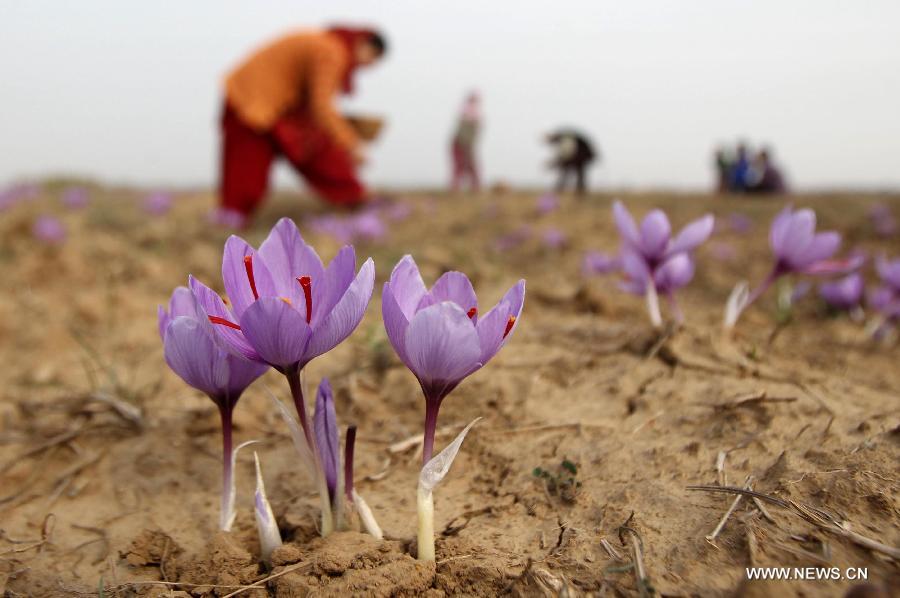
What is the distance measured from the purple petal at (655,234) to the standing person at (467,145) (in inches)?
383

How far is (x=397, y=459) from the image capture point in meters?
1.55

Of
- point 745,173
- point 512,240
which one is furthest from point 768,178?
point 512,240

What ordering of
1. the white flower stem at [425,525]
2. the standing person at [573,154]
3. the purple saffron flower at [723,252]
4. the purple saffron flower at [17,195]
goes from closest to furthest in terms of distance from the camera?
the white flower stem at [425,525] → the purple saffron flower at [723,252] → the purple saffron flower at [17,195] → the standing person at [573,154]

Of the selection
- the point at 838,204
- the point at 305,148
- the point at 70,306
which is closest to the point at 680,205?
the point at 838,204

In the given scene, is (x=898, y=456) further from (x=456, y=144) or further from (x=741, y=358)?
(x=456, y=144)

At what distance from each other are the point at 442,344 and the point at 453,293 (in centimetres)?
13

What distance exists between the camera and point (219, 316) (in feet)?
3.29

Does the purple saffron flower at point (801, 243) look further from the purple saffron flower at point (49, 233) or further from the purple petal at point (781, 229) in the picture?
the purple saffron flower at point (49, 233)

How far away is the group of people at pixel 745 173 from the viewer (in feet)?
31.9

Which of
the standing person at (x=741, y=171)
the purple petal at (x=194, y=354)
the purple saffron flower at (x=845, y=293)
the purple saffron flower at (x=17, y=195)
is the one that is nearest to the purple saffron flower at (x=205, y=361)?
Answer: the purple petal at (x=194, y=354)

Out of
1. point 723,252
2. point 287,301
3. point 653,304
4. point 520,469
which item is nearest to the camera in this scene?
point 287,301

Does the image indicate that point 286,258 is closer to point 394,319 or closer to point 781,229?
point 394,319

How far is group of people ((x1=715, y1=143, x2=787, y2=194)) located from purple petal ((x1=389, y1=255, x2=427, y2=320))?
999cm

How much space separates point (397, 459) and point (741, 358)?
1082mm
